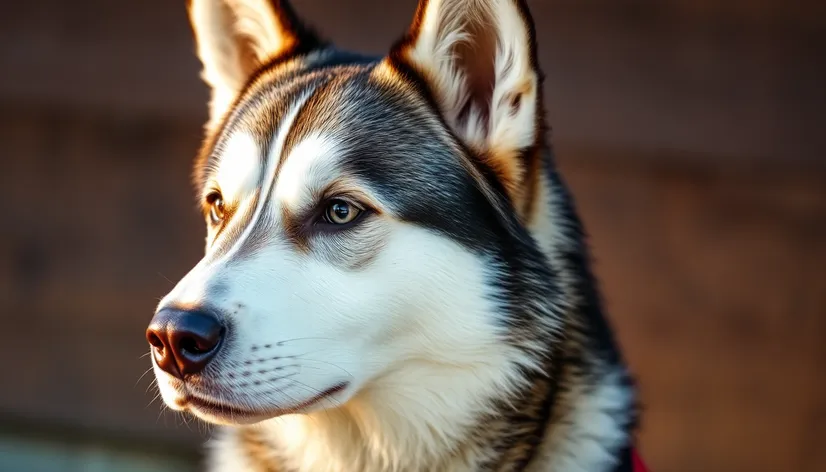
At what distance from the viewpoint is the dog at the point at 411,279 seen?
6.97 feet

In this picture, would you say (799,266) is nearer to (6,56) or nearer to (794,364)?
(794,364)

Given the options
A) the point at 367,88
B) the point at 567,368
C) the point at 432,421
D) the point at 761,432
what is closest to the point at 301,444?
the point at 432,421

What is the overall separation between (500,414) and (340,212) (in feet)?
1.95

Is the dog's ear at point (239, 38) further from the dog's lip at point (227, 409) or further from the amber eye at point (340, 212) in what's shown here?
the dog's lip at point (227, 409)

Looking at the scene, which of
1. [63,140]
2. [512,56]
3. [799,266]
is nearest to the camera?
[512,56]

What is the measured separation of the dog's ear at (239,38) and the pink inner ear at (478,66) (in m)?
0.54

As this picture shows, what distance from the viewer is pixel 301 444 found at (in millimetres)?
2455

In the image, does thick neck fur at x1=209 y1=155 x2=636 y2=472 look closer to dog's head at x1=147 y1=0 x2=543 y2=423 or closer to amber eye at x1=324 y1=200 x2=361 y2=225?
dog's head at x1=147 y1=0 x2=543 y2=423

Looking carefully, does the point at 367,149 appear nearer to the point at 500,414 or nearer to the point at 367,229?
the point at 367,229

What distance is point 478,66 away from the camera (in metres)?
2.46

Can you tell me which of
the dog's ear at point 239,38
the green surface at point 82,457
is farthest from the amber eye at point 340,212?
the green surface at point 82,457

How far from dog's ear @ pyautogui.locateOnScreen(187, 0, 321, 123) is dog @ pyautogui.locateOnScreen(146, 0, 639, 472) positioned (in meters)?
0.26

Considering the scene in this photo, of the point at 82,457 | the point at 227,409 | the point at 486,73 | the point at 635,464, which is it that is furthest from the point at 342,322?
the point at 82,457

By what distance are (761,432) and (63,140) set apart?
3549mm
